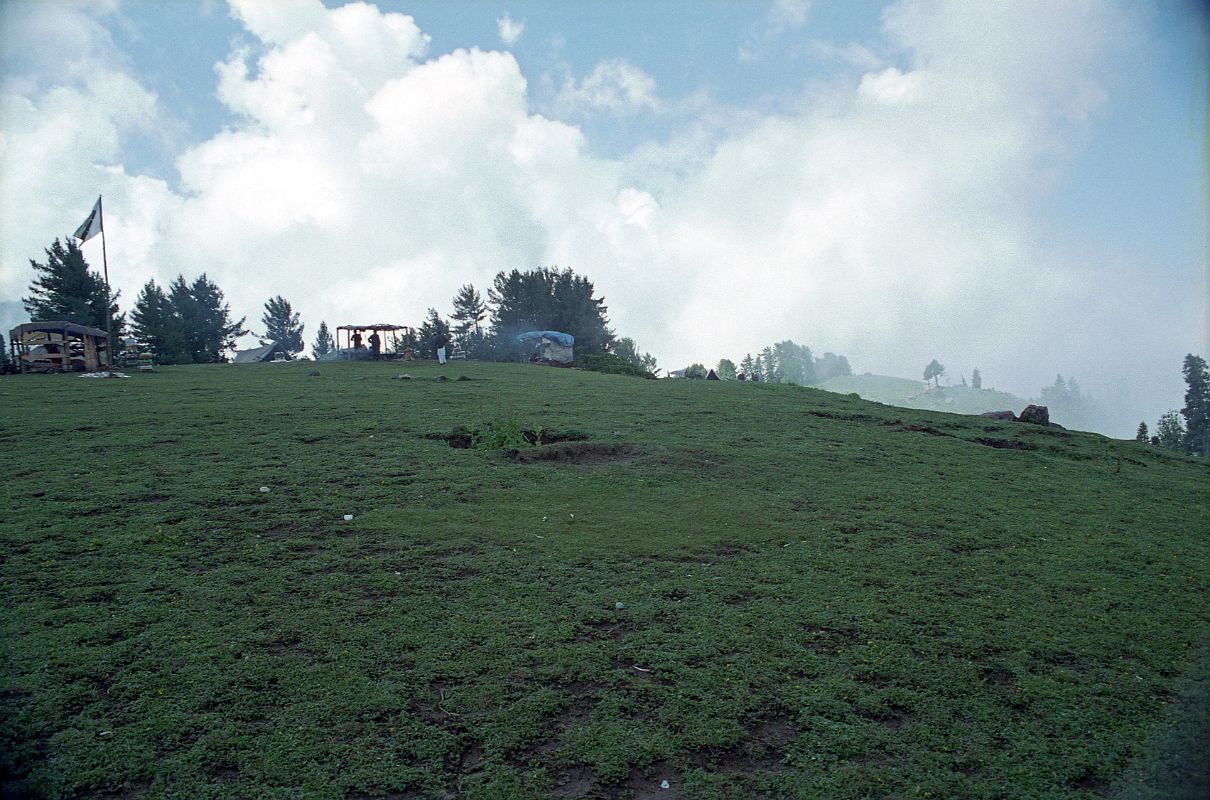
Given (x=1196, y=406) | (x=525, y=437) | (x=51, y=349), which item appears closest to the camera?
(x=525, y=437)

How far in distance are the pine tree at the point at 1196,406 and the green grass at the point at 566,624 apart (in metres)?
29.4

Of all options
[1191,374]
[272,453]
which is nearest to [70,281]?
[272,453]

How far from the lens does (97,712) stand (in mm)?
2990

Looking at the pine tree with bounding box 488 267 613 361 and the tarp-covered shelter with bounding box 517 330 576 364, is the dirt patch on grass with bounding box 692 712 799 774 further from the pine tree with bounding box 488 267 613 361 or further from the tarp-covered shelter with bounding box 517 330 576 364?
the pine tree with bounding box 488 267 613 361

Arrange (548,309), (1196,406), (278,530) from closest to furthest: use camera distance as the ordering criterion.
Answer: (278,530) < (1196,406) < (548,309)

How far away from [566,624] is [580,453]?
4805mm

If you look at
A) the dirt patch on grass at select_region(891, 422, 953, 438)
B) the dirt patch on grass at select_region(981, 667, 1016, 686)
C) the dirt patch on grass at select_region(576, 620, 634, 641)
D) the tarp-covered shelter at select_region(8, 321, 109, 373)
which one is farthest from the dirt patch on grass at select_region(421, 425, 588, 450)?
the tarp-covered shelter at select_region(8, 321, 109, 373)

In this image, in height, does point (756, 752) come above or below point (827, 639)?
below

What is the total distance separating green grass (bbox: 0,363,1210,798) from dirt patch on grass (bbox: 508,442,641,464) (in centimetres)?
6

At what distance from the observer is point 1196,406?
1241 inches

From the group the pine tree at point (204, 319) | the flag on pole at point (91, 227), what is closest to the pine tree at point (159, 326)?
the pine tree at point (204, 319)

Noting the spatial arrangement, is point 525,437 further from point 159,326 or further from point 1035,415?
point 159,326

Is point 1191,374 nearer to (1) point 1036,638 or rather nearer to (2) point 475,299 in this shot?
(1) point 1036,638

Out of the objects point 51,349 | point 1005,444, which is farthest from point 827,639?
point 51,349
